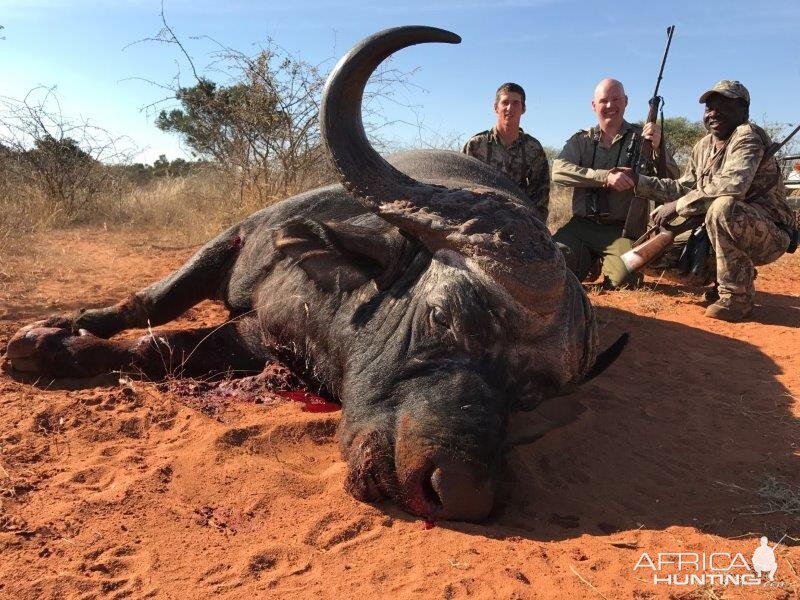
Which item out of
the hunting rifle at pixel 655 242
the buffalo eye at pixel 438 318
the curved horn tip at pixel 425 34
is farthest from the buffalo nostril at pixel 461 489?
the hunting rifle at pixel 655 242

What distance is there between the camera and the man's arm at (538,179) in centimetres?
777

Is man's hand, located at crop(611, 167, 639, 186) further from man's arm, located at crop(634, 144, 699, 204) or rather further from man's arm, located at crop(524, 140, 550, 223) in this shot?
man's arm, located at crop(524, 140, 550, 223)

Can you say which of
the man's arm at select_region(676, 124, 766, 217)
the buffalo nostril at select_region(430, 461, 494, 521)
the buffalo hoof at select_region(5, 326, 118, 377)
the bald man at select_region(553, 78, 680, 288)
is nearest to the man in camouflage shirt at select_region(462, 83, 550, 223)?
the bald man at select_region(553, 78, 680, 288)

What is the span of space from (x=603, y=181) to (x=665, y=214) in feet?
2.72

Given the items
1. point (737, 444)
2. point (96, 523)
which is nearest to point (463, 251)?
point (96, 523)

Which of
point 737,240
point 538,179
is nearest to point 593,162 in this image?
point 538,179

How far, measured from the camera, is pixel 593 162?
8.14 meters

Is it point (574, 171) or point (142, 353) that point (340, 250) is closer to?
point (142, 353)

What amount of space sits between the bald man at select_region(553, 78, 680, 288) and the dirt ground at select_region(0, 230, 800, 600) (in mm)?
3537

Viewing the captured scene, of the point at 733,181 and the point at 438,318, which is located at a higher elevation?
the point at 733,181

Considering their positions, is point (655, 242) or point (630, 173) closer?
point (655, 242)

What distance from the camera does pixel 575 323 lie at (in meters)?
2.95

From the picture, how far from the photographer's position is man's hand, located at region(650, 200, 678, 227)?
7.05m

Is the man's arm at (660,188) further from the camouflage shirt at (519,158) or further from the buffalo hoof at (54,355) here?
the buffalo hoof at (54,355)
